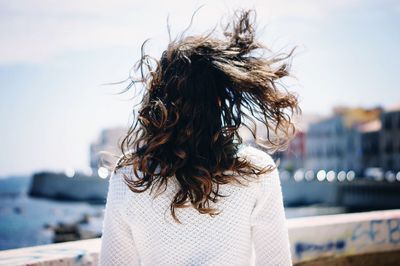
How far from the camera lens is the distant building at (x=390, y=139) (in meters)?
55.1

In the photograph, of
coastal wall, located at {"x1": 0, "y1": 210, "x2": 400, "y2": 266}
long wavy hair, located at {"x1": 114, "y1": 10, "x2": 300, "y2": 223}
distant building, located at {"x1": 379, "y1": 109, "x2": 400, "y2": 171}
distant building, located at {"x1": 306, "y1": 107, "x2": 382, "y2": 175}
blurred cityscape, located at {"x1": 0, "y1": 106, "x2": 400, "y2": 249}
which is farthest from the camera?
distant building, located at {"x1": 306, "y1": 107, "x2": 382, "y2": 175}

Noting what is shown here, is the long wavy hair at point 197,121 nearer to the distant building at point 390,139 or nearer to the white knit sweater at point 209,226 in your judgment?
the white knit sweater at point 209,226

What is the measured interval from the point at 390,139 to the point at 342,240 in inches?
2217

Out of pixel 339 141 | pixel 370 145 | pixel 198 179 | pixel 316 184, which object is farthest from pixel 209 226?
pixel 339 141

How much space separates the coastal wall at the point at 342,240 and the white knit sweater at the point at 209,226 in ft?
3.46

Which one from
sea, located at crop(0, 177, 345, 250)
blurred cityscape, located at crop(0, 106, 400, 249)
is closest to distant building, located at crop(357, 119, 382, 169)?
blurred cityscape, located at crop(0, 106, 400, 249)

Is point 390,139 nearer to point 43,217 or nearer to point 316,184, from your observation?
point 316,184

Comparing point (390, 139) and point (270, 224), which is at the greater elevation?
point (270, 224)

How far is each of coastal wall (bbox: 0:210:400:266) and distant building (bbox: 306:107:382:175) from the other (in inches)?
2235

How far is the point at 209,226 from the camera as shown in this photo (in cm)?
152

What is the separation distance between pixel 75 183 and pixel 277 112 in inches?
2888

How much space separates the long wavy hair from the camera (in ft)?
4.93

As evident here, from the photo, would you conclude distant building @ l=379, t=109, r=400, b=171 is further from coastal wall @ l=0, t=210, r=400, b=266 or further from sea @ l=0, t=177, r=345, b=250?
coastal wall @ l=0, t=210, r=400, b=266

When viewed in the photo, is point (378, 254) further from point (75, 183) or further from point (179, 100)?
point (75, 183)
